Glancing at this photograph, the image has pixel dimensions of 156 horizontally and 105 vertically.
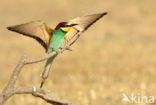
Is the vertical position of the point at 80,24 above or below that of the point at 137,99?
above

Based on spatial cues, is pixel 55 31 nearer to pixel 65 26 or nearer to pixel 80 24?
pixel 65 26

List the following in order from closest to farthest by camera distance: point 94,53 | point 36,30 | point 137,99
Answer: point 36,30
point 137,99
point 94,53

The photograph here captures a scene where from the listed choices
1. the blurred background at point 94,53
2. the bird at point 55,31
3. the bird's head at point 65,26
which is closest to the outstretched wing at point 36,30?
the bird at point 55,31

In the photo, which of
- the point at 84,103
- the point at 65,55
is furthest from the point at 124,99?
the point at 65,55

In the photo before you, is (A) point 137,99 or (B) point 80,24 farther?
(A) point 137,99

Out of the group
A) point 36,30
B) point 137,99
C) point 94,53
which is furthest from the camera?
point 94,53

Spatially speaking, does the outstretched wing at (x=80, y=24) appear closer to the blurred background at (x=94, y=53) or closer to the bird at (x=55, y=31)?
the bird at (x=55, y=31)

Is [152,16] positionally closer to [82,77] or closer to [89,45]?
[89,45]

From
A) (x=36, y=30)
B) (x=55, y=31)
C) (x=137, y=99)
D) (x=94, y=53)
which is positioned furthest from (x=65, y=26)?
(x=94, y=53)

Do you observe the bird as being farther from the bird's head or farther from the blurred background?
the blurred background
